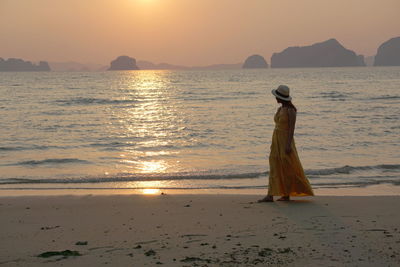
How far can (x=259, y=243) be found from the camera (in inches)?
195

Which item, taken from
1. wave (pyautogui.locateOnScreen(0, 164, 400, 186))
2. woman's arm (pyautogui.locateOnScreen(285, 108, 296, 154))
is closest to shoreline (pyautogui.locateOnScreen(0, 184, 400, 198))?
wave (pyautogui.locateOnScreen(0, 164, 400, 186))

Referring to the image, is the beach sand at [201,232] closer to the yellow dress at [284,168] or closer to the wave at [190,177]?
the yellow dress at [284,168]

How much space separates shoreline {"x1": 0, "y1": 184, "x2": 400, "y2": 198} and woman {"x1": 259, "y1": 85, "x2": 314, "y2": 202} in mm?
1499

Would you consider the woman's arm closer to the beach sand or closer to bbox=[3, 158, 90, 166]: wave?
the beach sand

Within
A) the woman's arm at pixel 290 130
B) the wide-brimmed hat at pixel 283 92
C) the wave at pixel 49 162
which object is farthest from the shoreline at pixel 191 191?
A: the wave at pixel 49 162

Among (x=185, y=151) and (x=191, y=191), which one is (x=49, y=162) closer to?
(x=185, y=151)

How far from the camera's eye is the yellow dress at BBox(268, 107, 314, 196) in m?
6.82

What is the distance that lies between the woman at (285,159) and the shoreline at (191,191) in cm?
150

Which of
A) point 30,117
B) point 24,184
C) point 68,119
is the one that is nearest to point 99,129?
point 68,119

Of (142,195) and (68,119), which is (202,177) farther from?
(68,119)

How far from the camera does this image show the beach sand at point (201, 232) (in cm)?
457

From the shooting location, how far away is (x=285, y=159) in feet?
22.4

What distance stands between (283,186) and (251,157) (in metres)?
5.64

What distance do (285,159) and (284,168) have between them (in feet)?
0.41
